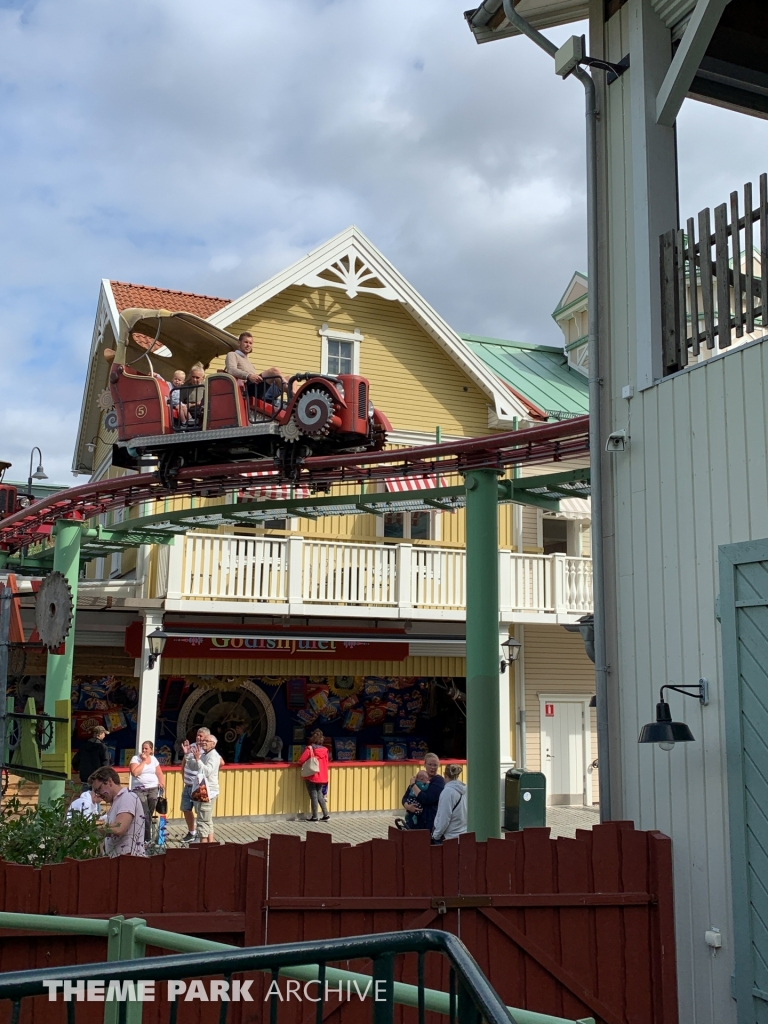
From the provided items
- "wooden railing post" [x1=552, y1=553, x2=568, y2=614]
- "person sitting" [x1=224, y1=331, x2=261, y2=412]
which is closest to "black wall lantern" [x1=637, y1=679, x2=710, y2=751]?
"person sitting" [x1=224, y1=331, x2=261, y2=412]

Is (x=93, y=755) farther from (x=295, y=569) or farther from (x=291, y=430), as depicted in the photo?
(x=291, y=430)

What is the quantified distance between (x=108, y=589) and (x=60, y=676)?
3.58m

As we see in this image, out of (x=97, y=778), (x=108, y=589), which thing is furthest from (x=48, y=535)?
(x=97, y=778)

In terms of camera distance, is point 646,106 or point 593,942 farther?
point 646,106

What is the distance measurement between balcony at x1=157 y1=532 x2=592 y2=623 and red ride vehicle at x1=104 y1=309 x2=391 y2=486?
4.17 m

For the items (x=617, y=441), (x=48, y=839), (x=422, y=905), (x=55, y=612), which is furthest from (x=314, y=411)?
(x=422, y=905)

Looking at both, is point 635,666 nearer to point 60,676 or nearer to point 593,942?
point 593,942

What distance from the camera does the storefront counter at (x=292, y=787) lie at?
1753 cm

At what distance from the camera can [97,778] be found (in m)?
8.65

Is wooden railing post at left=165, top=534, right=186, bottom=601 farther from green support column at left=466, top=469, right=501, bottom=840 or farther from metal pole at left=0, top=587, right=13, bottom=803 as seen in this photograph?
metal pole at left=0, top=587, right=13, bottom=803

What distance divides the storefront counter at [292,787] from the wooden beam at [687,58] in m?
13.6

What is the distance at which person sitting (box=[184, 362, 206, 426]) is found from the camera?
500 inches

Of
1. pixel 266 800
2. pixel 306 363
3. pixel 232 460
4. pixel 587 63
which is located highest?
pixel 306 363

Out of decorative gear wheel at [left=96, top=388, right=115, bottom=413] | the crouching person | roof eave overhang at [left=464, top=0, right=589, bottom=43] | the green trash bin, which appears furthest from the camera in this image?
the green trash bin
